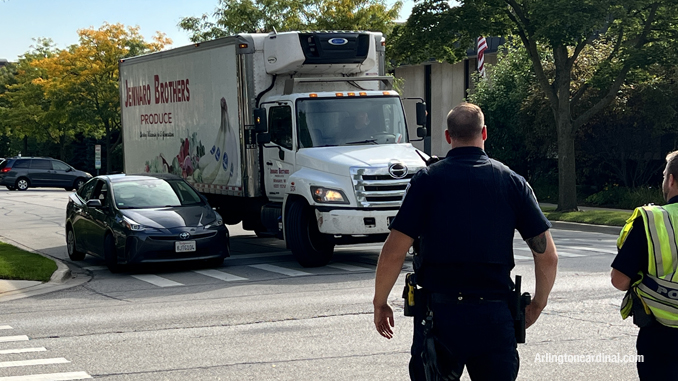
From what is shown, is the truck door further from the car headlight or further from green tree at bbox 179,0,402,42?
green tree at bbox 179,0,402,42

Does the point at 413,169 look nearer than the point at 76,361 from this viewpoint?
No

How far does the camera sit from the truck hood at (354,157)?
13422 mm

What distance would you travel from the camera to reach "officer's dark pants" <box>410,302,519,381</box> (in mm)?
3926

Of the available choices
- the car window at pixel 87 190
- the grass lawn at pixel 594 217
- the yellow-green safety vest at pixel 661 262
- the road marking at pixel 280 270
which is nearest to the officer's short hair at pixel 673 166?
the yellow-green safety vest at pixel 661 262

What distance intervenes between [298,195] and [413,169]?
1915mm

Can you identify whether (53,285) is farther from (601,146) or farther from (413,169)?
(601,146)

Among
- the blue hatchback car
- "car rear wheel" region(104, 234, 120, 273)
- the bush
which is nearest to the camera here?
the blue hatchback car

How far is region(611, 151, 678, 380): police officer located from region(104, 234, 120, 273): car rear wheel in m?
10.6

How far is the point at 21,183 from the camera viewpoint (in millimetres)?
45031

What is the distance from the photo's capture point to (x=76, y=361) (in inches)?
294

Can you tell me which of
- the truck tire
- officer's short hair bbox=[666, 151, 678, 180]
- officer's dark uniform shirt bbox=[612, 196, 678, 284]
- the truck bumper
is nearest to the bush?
the truck tire

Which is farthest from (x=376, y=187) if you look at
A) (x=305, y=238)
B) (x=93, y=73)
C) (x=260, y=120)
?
(x=93, y=73)

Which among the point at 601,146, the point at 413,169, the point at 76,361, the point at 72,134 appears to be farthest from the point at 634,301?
the point at 72,134

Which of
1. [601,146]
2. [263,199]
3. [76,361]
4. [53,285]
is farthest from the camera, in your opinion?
[601,146]
